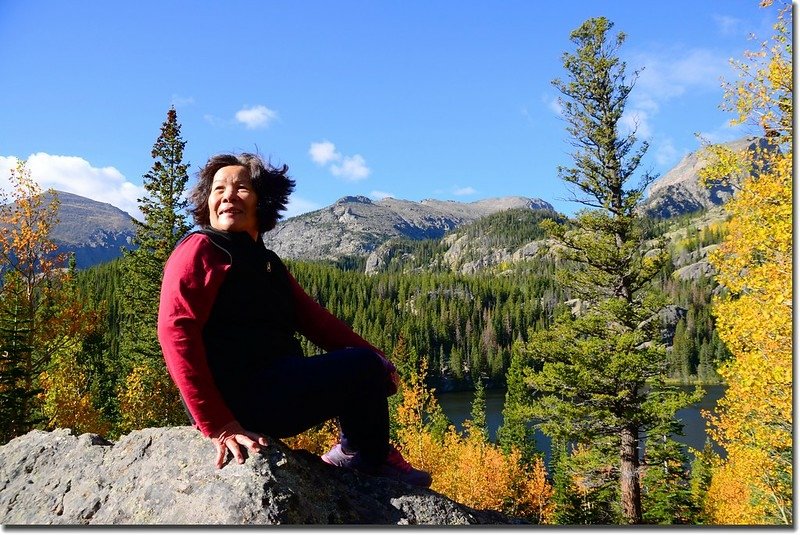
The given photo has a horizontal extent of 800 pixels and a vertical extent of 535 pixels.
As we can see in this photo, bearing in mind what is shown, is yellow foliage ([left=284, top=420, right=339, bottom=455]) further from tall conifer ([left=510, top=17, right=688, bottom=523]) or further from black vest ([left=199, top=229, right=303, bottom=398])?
black vest ([left=199, top=229, right=303, bottom=398])

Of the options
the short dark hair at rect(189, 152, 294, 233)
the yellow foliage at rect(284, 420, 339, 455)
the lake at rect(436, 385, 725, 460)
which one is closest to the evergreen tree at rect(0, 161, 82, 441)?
the yellow foliage at rect(284, 420, 339, 455)

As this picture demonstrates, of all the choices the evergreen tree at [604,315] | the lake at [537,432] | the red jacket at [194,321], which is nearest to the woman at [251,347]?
the red jacket at [194,321]

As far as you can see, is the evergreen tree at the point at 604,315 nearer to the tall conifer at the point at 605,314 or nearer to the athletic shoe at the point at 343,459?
the tall conifer at the point at 605,314

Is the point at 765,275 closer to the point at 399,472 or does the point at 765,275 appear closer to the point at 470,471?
the point at 399,472

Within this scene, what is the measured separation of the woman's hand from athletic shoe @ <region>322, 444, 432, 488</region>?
A: 0.63 meters

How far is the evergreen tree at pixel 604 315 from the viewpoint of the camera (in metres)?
13.1

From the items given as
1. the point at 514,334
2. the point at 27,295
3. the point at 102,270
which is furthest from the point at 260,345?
the point at 514,334

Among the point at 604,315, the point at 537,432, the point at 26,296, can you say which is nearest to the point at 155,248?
the point at 26,296

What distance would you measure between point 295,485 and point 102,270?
109627 millimetres

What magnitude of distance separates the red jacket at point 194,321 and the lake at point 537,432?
3494cm

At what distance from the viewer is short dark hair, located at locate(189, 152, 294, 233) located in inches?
120

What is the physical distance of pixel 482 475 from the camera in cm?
2692

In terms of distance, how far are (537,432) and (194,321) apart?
65.9 metres

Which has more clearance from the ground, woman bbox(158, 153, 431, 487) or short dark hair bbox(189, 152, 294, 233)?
short dark hair bbox(189, 152, 294, 233)
